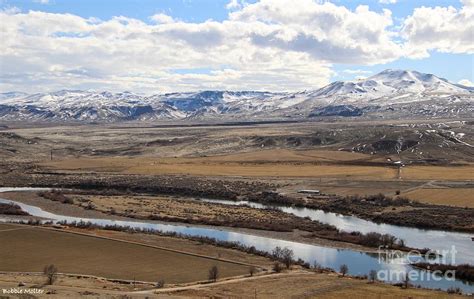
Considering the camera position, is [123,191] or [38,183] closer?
[123,191]

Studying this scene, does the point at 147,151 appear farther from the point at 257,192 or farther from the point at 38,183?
the point at 257,192

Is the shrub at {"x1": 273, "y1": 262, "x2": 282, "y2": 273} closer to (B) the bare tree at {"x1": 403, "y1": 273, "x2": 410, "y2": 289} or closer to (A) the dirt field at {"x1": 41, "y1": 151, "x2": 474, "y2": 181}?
(B) the bare tree at {"x1": 403, "y1": 273, "x2": 410, "y2": 289}

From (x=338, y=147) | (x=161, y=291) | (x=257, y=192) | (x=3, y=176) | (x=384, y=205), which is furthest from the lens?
(x=338, y=147)

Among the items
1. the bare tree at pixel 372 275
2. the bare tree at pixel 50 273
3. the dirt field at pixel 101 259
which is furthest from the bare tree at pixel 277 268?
the bare tree at pixel 50 273

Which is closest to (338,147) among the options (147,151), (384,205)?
(147,151)

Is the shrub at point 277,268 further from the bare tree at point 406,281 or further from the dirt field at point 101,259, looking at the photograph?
the bare tree at point 406,281

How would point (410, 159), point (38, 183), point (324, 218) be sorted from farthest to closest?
point (410, 159), point (38, 183), point (324, 218)
